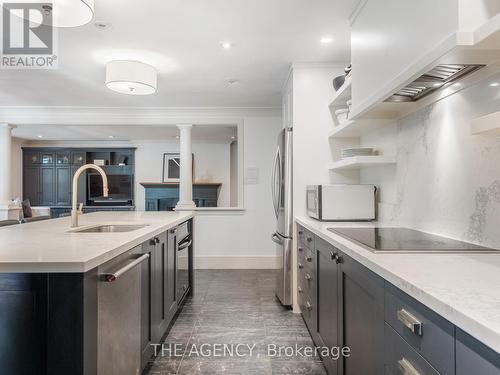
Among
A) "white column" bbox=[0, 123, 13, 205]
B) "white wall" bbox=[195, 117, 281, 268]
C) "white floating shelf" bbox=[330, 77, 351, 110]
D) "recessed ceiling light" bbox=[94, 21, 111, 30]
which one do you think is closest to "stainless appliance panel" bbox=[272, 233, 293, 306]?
"white floating shelf" bbox=[330, 77, 351, 110]

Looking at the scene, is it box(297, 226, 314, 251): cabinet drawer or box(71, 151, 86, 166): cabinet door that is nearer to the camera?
box(297, 226, 314, 251): cabinet drawer

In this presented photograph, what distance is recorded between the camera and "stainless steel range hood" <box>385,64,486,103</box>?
1.31m

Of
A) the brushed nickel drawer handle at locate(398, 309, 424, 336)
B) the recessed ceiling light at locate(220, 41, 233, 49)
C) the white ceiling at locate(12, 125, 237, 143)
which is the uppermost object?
the white ceiling at locate(12, 125, 237, 143)

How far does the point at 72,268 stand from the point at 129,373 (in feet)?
2.62

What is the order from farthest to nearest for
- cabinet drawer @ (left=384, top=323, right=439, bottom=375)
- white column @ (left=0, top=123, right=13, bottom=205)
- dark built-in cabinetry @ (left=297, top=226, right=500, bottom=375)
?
white column @ (left=0, top=123, right=13, bottom=205)
cabinet drawer @ (left=384, top=323, right=439, bottom=375)
dark built-in cabinetry @ (left=297, top=226, right=500, bottom=375)

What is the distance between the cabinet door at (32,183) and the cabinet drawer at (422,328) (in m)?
9.44

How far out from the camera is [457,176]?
155 centimetres

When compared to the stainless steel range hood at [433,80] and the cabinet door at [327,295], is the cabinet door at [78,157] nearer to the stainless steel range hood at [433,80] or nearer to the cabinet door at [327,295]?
the cabinet door at [327,295]

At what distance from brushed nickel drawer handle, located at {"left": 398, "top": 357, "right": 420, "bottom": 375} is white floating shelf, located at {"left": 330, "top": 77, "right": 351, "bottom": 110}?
199 cm

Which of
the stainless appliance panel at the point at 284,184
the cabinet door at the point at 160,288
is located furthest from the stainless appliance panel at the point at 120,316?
the stainless appliance panel at the point at 284,184

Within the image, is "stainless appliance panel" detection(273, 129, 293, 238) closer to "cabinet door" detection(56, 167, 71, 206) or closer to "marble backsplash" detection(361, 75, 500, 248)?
"marble backsplash" detection(361, 75, 500, 248)

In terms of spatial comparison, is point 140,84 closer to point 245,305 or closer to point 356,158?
point 356,158

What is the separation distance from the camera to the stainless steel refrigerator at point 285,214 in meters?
3.03

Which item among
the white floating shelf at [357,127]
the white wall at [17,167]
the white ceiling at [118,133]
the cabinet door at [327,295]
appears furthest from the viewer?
the white wall at [17,167]
